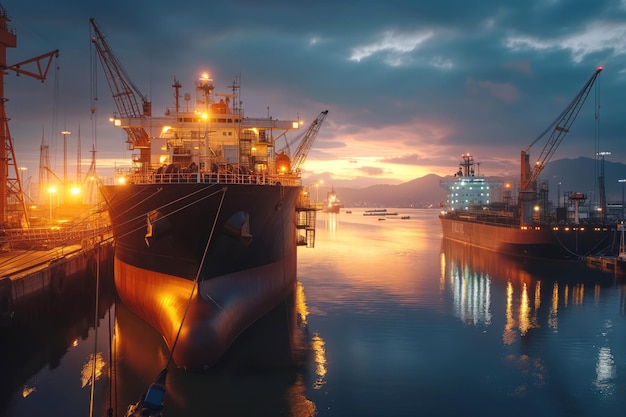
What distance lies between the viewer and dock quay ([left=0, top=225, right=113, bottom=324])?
17.8 metres

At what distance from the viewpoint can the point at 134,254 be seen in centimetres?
1828

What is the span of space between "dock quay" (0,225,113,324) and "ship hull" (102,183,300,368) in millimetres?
1872

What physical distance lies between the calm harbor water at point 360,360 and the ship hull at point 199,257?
1.07m

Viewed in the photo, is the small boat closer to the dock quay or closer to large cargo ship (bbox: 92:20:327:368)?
large cargo ship (bbox: 92:20:327:368)

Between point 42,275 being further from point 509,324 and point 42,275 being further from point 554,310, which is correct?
point 554,310

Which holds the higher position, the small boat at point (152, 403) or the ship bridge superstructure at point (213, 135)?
the ship bridge superstructure at point (213, 135)

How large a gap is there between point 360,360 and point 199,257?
6.64 meters

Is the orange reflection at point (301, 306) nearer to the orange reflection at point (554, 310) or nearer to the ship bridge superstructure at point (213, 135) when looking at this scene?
the ship bridge superstructure at point (213, 135)

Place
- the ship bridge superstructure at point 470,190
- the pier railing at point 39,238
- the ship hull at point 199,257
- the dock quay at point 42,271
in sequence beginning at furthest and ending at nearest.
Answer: the ship bridge superstructure at point 470,190, the pier railing at point 39,238, the dock quay at point 42,271, the ship hull at point 199,257

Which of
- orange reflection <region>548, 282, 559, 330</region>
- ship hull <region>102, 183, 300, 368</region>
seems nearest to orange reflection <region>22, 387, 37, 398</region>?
ship hull <region>102, 183, 300, 368</region>

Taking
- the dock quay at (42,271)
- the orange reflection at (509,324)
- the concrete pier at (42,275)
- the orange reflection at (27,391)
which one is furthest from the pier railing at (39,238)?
the orange reflection at (509,324)

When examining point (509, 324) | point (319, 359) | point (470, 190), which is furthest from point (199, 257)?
point (470, 190)

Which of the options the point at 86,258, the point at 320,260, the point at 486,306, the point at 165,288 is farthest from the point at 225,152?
the point at 320,260

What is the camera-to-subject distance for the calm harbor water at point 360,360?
12516mm
